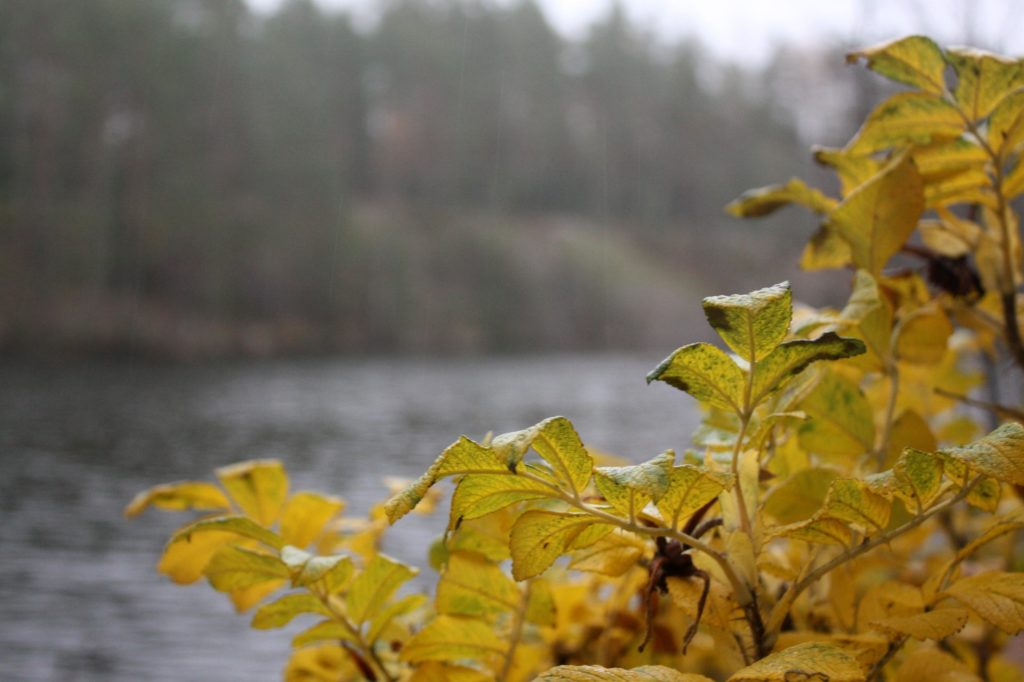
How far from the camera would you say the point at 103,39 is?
1270cm

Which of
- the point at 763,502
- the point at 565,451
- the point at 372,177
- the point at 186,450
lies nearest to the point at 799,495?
the point at 763,502

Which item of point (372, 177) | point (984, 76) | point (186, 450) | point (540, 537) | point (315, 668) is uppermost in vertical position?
point (372, 177)

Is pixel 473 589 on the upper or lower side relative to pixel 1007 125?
lower

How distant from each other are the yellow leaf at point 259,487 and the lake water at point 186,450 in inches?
31.2

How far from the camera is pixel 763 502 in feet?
0.91

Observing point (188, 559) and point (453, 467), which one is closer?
point (453, 467)

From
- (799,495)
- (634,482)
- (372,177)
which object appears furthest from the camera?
(372,177)

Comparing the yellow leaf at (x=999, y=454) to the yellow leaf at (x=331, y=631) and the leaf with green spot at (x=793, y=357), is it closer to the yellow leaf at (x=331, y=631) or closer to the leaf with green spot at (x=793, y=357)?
the leaf with green spot at (x=793, y=357)

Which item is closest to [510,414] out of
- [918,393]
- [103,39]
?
[918,393]

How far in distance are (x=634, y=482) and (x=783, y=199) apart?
173mm

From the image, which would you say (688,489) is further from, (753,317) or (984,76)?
(984,76)

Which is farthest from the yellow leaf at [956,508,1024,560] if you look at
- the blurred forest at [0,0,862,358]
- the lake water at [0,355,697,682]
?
the blurred forest at [0,0,862,358]

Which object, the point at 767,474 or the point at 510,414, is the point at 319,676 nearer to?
the point at 767,474

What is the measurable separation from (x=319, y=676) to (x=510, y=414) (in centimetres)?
794
